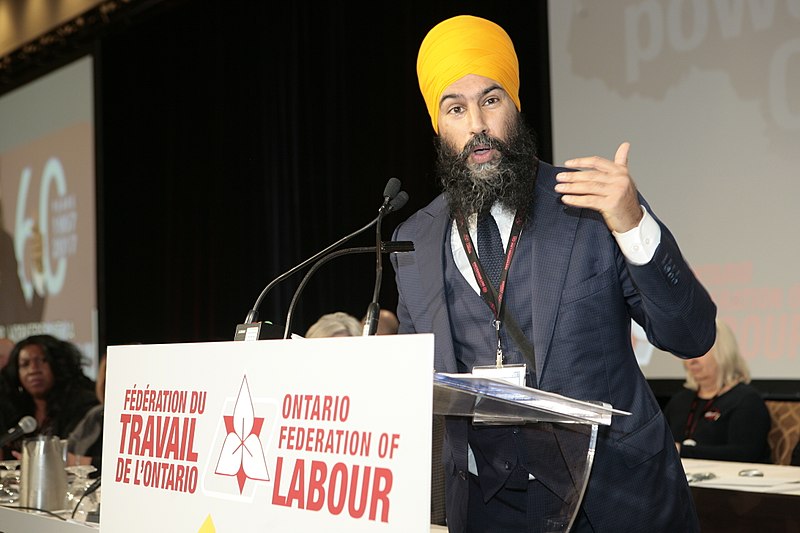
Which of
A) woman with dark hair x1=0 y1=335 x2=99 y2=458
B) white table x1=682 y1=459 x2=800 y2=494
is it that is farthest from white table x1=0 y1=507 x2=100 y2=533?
woman with dark hair x1=0 y1=335 x2=99 y2=458

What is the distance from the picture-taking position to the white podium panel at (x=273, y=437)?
1.24 m

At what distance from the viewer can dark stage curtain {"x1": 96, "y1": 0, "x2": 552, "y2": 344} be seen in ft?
19.8

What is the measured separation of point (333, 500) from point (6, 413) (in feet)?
18.5

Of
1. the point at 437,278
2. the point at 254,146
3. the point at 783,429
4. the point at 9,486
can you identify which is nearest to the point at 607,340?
the point at 437,278

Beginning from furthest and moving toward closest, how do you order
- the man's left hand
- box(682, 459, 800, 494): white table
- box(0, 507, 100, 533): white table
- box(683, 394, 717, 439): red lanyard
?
box(683, 394, 717, 439): red lanyard, box(682, 459, 800, 494): white table, box(0, 507, 100, 533): white table, the man's left hand

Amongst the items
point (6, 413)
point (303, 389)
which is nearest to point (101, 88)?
point (6, 413)

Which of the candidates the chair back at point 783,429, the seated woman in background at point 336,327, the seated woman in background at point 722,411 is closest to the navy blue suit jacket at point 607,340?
the seated woman in background at point 336,327

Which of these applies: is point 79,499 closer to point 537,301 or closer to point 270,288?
point 270,288

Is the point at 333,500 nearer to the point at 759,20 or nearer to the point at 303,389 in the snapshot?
the point at 303,389

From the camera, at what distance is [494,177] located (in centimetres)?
193

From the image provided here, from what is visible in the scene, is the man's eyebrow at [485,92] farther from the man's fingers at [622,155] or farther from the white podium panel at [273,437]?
the white podium panel at [273,437]

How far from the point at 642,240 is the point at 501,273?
317mm

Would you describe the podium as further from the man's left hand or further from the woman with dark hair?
the woman with dark hair

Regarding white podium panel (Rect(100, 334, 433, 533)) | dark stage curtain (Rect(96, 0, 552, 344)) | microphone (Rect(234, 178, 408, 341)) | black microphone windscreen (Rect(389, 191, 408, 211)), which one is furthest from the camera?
dark stage curtain (Rect(96, 0, 552, 344))
